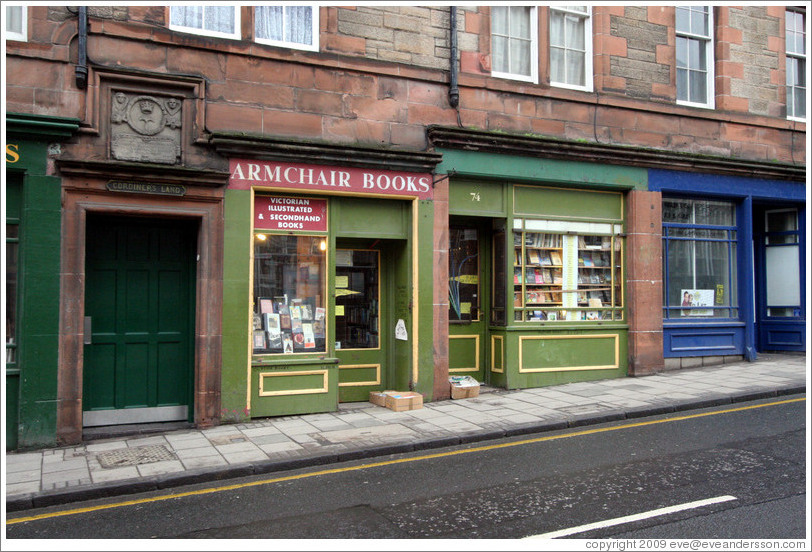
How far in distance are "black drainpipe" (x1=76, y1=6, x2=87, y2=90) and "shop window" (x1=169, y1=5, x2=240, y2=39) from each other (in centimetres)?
117

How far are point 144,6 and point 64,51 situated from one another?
4.11 ft

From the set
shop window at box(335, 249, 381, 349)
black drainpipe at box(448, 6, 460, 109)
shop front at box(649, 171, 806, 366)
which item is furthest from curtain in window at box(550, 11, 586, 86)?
shop window at box(335, 249, 381, 349)

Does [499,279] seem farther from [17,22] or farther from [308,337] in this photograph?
[17,22]

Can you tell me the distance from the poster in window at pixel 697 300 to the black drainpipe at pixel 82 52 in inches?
437

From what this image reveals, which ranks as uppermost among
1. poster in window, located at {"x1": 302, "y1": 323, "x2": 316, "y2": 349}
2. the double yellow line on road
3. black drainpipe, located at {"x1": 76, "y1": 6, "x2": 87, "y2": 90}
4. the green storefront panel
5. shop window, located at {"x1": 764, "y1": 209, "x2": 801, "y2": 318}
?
black drainpipe, located at {"x1": 76, "y1": 6, "x2": 87, "y2": 90}

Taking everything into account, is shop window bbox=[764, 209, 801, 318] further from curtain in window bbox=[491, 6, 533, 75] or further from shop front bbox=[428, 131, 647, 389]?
curtain in window bbox=[491, 6, 533, 75]

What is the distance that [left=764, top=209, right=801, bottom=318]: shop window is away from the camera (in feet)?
48.1

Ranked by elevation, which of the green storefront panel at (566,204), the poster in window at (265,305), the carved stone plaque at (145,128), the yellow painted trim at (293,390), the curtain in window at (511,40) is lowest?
the yellow painted trim at (293,390)

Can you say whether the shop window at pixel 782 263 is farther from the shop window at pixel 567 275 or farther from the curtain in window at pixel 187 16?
the curtain in window at pixel 187 16

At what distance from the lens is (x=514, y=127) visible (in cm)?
1138

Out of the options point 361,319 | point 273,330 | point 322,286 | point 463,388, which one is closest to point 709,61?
point 463,388

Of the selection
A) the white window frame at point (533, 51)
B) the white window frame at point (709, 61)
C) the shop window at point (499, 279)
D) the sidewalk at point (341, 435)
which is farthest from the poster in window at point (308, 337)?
the white window frame at point (709, 61)

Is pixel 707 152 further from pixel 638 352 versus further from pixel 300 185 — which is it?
pixel 300 185

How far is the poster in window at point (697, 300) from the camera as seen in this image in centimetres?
1315
